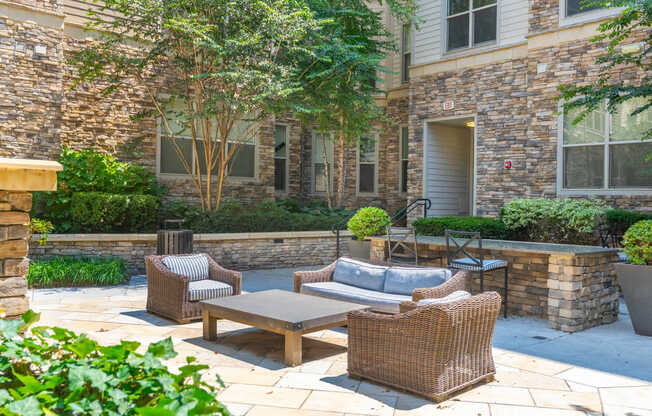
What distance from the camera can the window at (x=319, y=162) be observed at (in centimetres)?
1541

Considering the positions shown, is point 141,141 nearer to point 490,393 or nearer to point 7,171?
point 7,171

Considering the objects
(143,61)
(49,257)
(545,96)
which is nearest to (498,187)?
(545,96)

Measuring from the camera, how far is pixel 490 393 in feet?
12.8

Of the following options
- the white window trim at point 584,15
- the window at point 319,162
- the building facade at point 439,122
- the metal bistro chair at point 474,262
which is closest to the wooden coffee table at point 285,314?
the metal bistro chair at point 474,262

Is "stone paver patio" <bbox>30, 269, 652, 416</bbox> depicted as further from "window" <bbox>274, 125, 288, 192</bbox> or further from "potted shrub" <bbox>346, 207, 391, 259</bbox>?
"window" <bbox>274, 125, 288, 192</bbox>

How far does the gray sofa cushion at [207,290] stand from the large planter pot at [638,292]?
4.46 metres

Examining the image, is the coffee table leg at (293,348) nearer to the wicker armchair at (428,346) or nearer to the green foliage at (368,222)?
the wicker armchair at (428,346)

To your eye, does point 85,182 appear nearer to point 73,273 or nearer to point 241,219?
point 73,273

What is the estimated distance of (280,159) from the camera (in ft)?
48.6

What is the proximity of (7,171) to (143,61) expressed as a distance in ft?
26.5

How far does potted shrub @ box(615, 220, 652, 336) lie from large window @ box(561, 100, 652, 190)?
13.7ft

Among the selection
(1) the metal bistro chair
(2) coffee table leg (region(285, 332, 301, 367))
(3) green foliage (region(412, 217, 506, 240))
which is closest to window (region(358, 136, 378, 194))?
(3) green foliage (region(412, 217, 506, 240))

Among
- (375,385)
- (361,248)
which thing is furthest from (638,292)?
(361,248)

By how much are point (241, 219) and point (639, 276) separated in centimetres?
734
